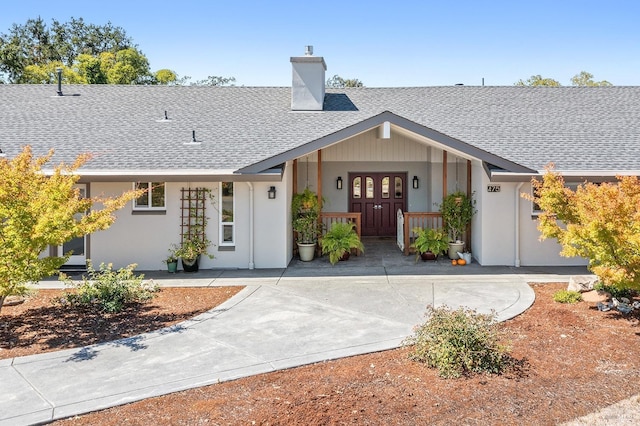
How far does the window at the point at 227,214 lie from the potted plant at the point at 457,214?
5.56 meters

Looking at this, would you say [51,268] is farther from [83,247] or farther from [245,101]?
[245,101]

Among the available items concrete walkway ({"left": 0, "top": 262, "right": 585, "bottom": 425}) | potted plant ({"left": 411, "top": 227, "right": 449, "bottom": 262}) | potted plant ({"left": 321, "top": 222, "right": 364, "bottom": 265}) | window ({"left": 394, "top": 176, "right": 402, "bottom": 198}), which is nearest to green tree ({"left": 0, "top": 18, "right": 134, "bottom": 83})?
window ({"left": 394, "top": 176, "right": 402, "bottom": 198})

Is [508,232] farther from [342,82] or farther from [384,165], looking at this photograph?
[342,82]

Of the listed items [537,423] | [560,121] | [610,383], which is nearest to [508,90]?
[560,121]

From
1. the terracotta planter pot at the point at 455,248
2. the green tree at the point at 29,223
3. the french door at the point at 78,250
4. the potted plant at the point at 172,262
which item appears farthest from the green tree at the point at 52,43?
the terracotta planter pot at the point at 455,248

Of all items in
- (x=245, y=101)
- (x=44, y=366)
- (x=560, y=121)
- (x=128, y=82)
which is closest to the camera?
(x=44, y=366)

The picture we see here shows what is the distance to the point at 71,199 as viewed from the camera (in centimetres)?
781

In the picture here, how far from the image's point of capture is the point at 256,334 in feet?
23.7

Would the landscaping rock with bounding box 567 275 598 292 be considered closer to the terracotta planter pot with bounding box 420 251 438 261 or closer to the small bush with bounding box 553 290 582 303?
the small bush with bounding box 553 290 582 303

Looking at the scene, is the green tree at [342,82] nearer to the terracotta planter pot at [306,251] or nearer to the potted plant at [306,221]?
the potted plant at [306,221]

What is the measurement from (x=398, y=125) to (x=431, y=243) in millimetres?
3237

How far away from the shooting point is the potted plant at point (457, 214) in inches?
506

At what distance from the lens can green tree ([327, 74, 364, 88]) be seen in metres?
Result: 53.5

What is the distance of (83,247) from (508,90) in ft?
48.3
